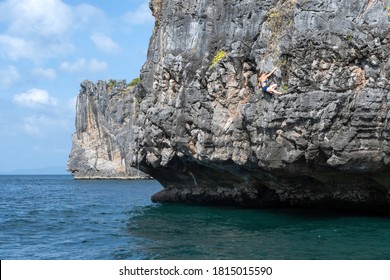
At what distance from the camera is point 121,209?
33.1 meters

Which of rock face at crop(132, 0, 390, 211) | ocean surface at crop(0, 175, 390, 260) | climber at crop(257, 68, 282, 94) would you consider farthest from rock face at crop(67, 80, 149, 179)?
climber at crop(257, 68, 282, 94)

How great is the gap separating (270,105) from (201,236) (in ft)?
21.8

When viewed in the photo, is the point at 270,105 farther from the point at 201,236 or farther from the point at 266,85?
the point at 201,236

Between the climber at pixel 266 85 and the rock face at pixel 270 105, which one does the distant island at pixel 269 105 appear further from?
the climber at pixel 266 85

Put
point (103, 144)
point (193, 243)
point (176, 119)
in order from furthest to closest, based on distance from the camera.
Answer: point (103, 144)
point (176, 119)
point (193, 243)

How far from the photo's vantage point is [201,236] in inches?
754

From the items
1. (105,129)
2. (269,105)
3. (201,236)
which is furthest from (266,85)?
(105,129)

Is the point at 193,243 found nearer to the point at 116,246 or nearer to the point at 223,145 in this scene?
the point at 116,246

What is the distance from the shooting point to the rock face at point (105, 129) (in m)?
93.4

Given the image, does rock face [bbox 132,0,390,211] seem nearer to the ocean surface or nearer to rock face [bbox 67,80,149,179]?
the ocean surface

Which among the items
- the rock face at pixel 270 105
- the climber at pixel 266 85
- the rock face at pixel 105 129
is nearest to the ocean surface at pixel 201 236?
the rock face at pixel 270 105

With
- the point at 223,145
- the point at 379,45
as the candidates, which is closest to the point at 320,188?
the point at 223,145

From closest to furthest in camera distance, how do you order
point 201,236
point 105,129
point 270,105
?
1. point 201,236
2. point 270,105
3. point 105,129

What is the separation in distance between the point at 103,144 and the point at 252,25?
73552 millimetres
